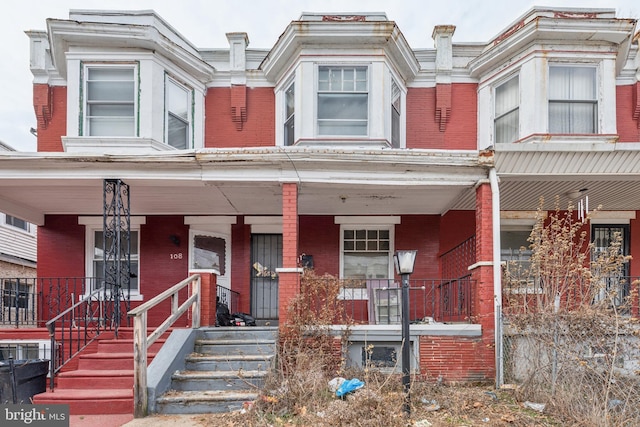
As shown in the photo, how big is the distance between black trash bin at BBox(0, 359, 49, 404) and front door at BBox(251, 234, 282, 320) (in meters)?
4.76

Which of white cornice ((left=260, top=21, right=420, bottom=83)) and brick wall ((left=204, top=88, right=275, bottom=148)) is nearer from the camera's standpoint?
white cornice ((left=260, top=21, right=420, bottom=83))

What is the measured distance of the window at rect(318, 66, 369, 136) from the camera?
33.8 feet

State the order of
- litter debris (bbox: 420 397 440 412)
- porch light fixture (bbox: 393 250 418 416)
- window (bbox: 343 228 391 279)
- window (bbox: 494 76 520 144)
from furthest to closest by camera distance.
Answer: window (bbox: 343 228 391 279) → window (bbox: 494 76 520 144) → litter debris (bbox: 420 397 440 412) → porch light fixture (bbox: 393 250 418 416)

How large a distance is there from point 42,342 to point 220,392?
4588mm

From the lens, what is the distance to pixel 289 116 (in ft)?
36.1

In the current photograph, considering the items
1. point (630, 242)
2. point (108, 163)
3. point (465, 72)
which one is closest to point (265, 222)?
point (108, 163)

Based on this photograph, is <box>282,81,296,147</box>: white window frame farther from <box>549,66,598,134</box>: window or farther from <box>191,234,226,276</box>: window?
<box>549,66,598,134</box>: window

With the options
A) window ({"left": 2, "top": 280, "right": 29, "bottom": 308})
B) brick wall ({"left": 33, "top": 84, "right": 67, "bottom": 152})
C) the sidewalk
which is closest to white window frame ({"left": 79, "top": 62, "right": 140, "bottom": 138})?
brick wall ({"left": 33, "top": 84, "right": 67, "bottom": 152})

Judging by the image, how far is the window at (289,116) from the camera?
1084cm

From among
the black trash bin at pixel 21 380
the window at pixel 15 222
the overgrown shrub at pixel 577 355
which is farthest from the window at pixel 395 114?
the window at pixel 15 222

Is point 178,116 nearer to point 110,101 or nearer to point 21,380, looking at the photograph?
point 110,101

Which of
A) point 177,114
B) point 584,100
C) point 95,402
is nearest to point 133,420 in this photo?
point 95,402

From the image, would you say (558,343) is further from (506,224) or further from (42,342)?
(42,342)

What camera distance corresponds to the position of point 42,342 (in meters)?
9.04
